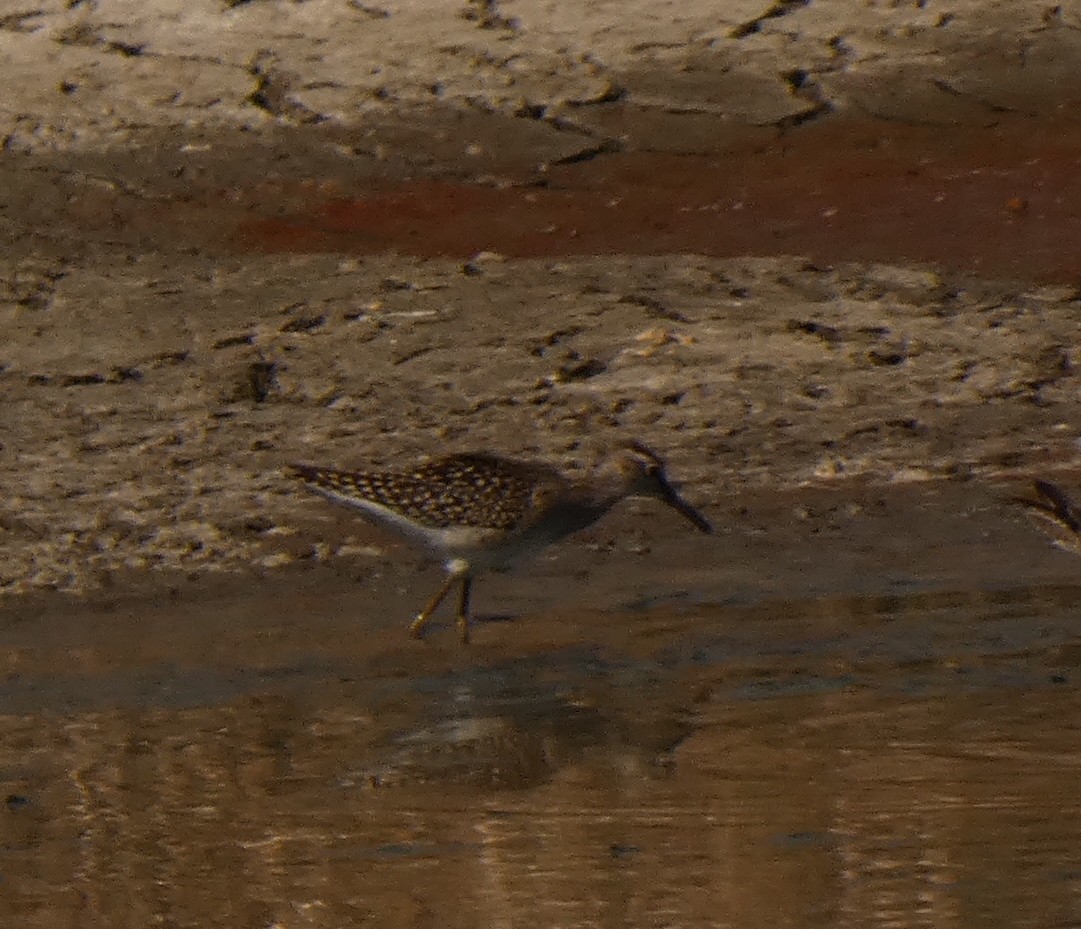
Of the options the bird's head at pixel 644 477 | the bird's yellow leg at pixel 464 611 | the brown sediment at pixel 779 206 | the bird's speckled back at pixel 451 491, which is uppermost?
the bird's speckled back at pixel 451 491

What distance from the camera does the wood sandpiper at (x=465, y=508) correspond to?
315 inches

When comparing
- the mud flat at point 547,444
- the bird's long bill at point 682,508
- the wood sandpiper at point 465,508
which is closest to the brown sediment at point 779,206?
the mud flat at point 547,444

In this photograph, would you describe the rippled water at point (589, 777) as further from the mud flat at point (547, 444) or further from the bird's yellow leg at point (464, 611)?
the bird's yellow leg at point (464, 611)

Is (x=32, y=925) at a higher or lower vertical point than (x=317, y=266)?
higher

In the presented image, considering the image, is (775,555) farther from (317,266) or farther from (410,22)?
(410,22)

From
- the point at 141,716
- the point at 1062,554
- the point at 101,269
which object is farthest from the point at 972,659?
the point at 101,269

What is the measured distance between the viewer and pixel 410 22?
13688mm

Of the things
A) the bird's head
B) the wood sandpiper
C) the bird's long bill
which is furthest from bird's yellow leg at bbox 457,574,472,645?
the bird's long bill

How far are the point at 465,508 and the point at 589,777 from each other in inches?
77.0

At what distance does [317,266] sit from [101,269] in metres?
1.00

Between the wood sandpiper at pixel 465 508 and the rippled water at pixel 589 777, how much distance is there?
1.16 ft

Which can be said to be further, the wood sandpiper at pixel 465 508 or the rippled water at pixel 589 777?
the wood sandpiper at pixel 465 508

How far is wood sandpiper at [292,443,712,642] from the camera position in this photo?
26.3 feet

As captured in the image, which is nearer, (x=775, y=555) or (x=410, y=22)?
(x=775, y=555)
